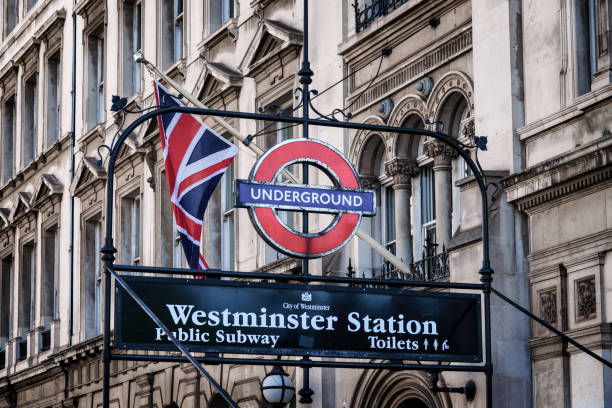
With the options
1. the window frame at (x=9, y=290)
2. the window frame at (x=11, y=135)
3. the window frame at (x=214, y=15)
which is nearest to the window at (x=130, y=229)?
the window frame at (x=214, y=15)

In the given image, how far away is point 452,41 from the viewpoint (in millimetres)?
20203

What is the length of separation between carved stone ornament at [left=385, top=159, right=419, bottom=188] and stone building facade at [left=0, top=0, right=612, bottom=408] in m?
0.05

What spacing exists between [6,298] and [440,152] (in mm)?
23530

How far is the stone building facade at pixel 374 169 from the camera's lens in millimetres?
17234

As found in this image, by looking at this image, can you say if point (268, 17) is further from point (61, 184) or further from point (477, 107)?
point (61, 184)

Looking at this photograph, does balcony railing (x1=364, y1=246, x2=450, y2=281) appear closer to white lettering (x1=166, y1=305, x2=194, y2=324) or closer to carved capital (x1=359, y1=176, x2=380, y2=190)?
carved capital (x1=359, y1=176, x2=380, y2=190)

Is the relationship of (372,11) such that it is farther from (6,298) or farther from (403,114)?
(6,298)

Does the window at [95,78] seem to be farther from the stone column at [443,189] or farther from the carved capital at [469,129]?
the carved capital at [469,129]

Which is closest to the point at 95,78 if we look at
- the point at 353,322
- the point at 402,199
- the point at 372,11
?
the point at 372,11

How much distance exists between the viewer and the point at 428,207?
2134 cm

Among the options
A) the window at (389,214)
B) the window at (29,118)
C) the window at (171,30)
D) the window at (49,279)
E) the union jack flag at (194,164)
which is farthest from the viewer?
the window at (29,118)

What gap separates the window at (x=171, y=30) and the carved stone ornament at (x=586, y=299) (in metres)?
15.8

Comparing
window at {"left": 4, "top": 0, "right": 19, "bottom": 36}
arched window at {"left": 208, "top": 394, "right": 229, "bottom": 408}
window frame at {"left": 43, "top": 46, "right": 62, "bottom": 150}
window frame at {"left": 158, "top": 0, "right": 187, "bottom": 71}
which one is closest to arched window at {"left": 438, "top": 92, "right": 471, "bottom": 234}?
arched window at {"left": 208, "top": 394, "right": 229, "bottom": 408}

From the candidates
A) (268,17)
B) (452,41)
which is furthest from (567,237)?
(268,17)
